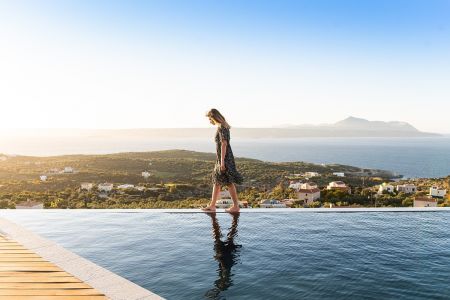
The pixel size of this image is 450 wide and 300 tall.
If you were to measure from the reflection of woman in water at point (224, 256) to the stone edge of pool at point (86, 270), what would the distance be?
718 millimetres

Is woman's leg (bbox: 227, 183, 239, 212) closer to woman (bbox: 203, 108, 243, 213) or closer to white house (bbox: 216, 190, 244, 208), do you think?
woman (bbox: 203, 108, 243, 213)

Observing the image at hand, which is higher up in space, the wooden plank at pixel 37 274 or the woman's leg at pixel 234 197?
the woman's leg at pixel 234 197

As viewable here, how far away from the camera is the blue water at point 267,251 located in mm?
3955

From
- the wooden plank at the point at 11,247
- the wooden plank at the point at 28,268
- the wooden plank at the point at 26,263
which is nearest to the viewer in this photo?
the wooden plank at the point at 28,268

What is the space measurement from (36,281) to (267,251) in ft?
9.04

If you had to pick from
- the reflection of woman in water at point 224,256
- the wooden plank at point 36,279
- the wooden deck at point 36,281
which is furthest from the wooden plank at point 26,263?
the reflection of woman in water at point 224,256

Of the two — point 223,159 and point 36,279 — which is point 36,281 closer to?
point 36,279

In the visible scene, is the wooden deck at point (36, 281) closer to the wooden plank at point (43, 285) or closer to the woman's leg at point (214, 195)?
the wooden plank at point (43, 285)

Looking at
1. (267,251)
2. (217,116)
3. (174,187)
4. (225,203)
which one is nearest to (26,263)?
(267,251)

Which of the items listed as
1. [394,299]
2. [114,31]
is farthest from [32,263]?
[114,31]

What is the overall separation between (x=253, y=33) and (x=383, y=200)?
1696 cm

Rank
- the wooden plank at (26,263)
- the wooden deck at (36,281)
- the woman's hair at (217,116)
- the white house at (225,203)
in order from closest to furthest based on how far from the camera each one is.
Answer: the wooden deck at (36,281) → the wooden plank at (26,263) → the woman's hair at (217,116) → the white house at (225,203)

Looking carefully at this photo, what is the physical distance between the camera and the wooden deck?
3.39m

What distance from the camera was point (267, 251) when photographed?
5168 mm
